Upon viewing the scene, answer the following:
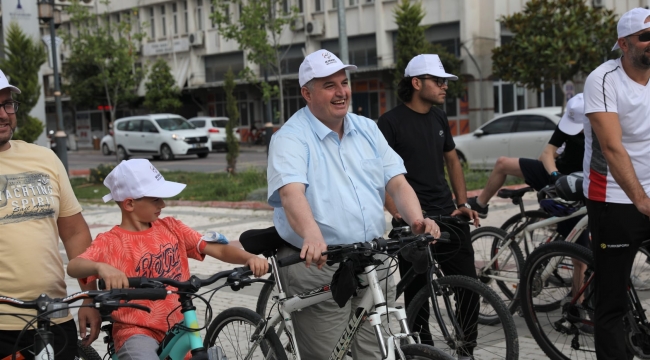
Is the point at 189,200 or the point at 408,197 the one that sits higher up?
the point at 408,197

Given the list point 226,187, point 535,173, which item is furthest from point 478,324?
point 226,187

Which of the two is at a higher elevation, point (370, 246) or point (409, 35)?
point (409, 35)

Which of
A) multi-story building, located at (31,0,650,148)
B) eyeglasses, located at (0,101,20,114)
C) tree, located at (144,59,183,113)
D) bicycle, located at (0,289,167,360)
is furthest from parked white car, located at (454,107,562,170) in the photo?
tree, located at (144,59,183,113)

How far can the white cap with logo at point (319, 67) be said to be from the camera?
415 cm

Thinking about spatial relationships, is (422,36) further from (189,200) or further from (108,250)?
(108,250)

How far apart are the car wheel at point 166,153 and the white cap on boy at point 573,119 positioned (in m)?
28.0

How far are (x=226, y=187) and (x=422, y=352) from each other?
14.4 meters

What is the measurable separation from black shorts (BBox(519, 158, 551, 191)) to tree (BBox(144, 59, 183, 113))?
42.7m

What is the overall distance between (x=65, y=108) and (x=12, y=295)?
195 ft

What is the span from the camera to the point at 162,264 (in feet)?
13.2

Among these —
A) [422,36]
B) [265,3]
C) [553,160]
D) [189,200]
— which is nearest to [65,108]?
[265,3]

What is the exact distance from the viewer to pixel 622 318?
4.73m

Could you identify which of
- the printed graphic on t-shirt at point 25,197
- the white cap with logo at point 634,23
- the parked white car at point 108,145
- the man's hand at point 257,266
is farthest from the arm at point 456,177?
the parked white car at point 108,145

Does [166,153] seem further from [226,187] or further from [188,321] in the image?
[188,321]
